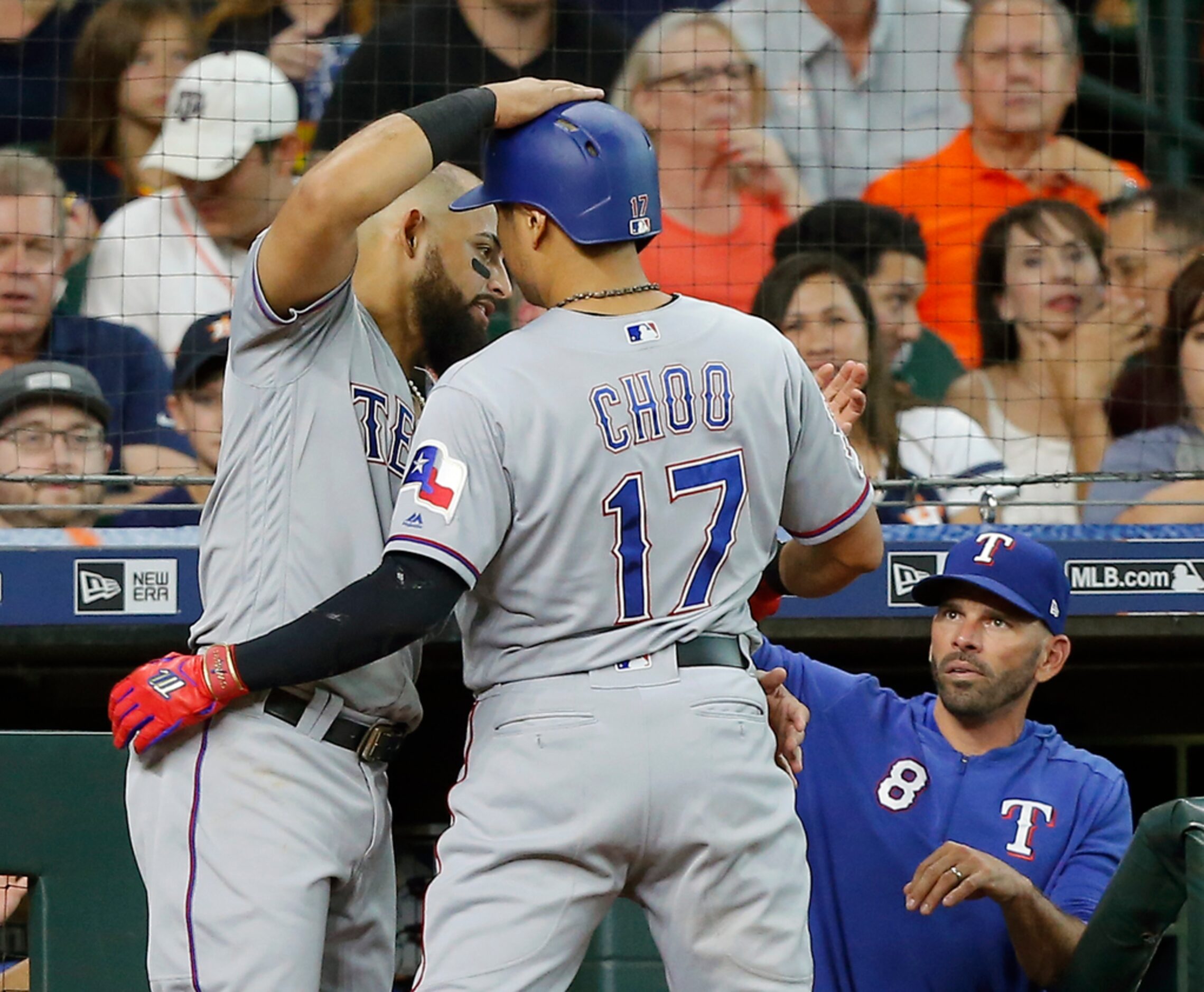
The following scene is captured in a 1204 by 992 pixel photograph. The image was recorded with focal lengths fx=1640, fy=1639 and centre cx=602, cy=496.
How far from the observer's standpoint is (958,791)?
2.67 meters

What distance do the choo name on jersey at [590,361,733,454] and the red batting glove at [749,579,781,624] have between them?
1.68 feet

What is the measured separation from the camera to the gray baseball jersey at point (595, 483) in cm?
183

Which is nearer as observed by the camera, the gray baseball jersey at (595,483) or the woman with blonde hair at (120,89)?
the gray baseball jersey at (595,483)

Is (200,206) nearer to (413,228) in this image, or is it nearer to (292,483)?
(413,228)

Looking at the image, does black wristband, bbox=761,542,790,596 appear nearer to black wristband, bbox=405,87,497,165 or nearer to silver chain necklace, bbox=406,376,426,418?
silver chain necklace, bbox=406,376,426,418

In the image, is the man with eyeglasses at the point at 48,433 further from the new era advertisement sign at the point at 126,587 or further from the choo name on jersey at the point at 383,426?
the choo name on jersey at the point at 383,426

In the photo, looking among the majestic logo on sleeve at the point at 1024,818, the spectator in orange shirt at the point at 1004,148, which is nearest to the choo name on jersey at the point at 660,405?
the majestic logo on sleeve at the point at 1024,818

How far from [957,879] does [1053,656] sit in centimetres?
69

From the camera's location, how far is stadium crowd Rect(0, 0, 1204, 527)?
4082mm

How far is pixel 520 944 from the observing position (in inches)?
70.6

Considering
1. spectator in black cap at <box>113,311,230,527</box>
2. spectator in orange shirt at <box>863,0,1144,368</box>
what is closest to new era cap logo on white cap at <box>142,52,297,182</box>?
spectator in black cap at <box>113,311,230,527</box>

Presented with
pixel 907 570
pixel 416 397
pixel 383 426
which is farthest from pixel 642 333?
pixel 907 570

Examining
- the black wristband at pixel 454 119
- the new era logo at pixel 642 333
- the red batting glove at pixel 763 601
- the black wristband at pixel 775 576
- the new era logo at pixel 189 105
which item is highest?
the new era logo at pixel 189 105

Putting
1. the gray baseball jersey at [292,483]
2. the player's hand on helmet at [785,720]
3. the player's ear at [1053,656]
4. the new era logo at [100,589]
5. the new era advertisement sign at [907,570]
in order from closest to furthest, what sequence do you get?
the gray baseball jersey at [292,483] < the player's hand on helmet at [785,720] < the player's ear at [1053,656] < the new era logo at [100,589] < the new era advertisement sign at [907,570]
